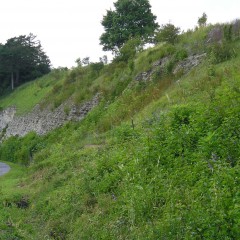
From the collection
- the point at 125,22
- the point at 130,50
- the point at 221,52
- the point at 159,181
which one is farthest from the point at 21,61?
the point at 159,181

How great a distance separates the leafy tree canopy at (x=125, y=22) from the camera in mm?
33062

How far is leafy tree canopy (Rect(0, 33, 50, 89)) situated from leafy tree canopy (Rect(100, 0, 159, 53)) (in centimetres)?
1628

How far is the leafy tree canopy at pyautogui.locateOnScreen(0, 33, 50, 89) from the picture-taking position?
155 feet

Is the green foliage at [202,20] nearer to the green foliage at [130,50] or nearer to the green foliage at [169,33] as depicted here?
the green foliage at [169,33]

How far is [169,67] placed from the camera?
16875mm

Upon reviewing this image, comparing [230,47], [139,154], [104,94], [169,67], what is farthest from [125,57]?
[139,154]

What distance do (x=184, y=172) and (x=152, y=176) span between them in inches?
29.1

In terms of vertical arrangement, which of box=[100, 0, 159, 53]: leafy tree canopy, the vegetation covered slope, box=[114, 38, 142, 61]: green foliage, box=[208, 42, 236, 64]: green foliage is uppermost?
box=[100, 0, 159, 53]: leafy tree canopy

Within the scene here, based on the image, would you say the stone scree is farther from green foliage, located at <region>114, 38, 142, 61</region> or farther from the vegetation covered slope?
the vegetation covered slope

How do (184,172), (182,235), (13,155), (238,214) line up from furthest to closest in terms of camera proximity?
(13,155) → (184,172) → (182,235) → (238,214)

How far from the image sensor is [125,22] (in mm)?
33625

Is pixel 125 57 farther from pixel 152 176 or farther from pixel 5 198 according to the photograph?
pixel 152 176

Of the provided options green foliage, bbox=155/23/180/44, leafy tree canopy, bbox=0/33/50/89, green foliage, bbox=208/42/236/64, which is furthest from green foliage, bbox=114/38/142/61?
leafy tree canopy, bbox=0/33/50/89

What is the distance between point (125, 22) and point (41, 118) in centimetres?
1131
